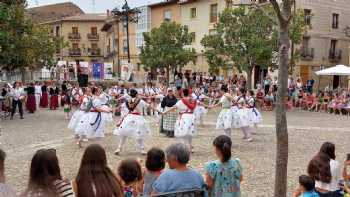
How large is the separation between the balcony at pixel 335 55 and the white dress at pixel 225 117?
2975 centimetres

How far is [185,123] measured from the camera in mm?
11758

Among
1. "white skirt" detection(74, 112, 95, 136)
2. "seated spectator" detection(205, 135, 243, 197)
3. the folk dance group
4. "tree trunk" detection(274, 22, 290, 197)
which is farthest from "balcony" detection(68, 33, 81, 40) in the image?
"seated spectator" detection(205, 135, 243, 197)

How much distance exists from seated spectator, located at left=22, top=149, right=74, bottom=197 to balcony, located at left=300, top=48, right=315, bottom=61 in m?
36.2

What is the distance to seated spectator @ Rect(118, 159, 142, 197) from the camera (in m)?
4.58

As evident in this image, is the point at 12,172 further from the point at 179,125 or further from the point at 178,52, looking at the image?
the point at 178,52

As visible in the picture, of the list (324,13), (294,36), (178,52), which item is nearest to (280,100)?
(294,36)

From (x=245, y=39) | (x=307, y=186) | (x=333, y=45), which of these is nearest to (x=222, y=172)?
(x=307, y=186)

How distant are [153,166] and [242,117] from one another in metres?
9.81

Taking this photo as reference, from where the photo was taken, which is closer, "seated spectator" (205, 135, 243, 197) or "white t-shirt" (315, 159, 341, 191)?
"seated spectator" (205, 135, 243, 197)

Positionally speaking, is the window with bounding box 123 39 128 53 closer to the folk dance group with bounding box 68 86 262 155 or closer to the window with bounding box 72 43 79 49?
the window with bounding box 72 43 79 49

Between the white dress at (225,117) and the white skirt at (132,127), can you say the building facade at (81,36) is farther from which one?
the white skirt at (132,127)

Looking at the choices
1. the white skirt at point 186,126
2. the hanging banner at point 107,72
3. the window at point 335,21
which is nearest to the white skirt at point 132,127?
the white skirt at point 186,126

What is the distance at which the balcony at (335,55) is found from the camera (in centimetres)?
4103

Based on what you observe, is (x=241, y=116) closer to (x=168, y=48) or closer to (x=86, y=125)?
Result: (x=86, y=125)
